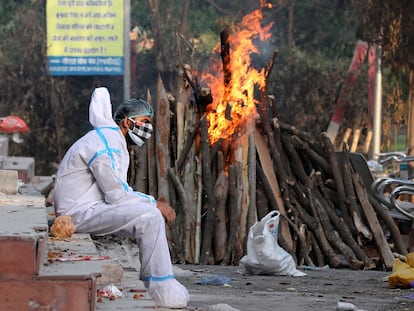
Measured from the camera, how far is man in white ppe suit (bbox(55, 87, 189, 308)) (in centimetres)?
851

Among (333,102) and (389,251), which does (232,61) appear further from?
(333,102)

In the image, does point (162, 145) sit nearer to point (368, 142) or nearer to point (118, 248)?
point (118, 248)

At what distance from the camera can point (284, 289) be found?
10922mm

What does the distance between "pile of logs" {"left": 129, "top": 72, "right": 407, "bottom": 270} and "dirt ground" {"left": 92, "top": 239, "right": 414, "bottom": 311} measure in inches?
15.9

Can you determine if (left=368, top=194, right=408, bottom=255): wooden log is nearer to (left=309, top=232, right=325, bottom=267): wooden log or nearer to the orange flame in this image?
(left=309, top=232, right=325, bottom=267): wooden log

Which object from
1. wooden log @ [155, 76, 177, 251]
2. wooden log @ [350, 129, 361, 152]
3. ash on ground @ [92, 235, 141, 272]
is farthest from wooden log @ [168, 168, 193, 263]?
wooden log @ [350, 129, 361, 152]

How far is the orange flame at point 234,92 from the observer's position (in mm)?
13984

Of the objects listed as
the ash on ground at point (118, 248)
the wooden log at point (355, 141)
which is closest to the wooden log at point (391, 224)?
the ash on ground at point (118, 248)

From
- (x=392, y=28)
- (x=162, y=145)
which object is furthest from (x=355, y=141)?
(x=162, y=145)

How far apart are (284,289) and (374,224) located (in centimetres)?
311

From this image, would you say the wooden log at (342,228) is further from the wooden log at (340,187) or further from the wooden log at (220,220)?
the wooden log at (220,220)

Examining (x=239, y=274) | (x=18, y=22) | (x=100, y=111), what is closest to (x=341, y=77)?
(x=18, y=22)

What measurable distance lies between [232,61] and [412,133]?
10.0 metres

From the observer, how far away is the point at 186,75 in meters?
14.2
